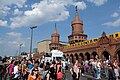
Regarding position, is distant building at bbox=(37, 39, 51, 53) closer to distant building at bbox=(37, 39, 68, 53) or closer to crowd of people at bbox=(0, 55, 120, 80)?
distant building at bbox=(37, 39, 68, 53)

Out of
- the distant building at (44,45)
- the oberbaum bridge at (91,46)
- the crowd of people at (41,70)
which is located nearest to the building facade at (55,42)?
the oberbaum bridge at (91,46)

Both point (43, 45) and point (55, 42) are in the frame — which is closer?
point (55, 42)

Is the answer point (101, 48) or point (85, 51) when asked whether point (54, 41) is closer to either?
point (85, 51)

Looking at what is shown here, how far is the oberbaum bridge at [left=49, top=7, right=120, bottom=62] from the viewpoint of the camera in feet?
134

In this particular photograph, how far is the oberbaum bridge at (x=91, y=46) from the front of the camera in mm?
40844

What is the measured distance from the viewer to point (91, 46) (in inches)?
1929

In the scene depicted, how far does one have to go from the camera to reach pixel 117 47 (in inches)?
1580

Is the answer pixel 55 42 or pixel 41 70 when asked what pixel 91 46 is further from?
pixel 41 70

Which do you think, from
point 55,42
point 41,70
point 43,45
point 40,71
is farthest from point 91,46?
point 43,45

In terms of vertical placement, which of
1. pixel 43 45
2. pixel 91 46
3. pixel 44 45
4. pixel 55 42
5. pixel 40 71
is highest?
pixel 43 45

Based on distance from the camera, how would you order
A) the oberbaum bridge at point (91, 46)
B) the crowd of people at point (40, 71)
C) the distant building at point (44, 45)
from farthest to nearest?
1. the distant building at point (44, 45)
2. the oberbaum bridge at point (91, 46)
3. the crowd of people at point (40, 71)

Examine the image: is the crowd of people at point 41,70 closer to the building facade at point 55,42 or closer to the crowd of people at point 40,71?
the crowd of people at point 40,71

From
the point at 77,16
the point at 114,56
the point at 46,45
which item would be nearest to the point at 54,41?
the point at 77,16

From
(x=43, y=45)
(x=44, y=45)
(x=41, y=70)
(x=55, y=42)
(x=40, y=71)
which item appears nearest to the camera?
(x=40, y=71)
